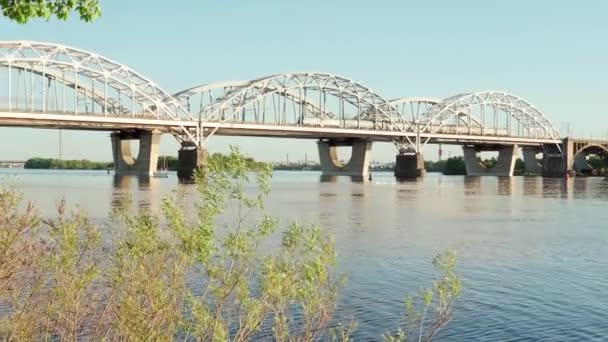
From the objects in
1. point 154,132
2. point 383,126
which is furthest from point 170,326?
point 383,126

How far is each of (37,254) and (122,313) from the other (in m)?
1.72

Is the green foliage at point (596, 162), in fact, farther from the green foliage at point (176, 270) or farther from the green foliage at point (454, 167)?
the green foliage at point (176, 270)

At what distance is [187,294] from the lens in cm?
790

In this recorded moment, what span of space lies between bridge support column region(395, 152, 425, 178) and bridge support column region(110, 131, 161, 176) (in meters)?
44.1

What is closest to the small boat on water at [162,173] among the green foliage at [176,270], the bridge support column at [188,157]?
the bridge support column at [188,157]

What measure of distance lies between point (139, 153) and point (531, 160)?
8923 cm

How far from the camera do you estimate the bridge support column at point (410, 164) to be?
406 ft

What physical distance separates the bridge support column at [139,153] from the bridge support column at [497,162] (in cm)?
7207

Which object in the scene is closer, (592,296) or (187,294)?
(187,294)

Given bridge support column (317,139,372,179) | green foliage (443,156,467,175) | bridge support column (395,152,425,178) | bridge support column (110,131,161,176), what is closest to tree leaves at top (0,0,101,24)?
bridge support column (110,131,161,176)

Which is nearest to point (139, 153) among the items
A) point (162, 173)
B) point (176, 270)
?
point (162, 173)

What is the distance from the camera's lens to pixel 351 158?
128 metres

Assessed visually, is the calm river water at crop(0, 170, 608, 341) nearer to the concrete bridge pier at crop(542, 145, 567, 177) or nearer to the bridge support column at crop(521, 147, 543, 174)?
the concrete bridge pier at crop(542, 145, 567, 177)

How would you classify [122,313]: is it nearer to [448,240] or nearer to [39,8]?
[39,8]
